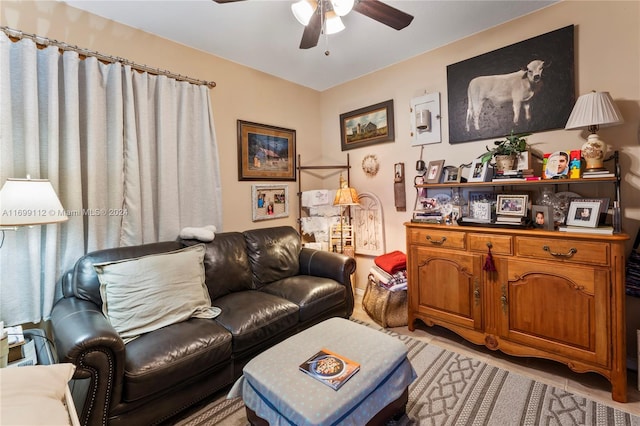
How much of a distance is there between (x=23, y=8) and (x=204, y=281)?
6.93 feet

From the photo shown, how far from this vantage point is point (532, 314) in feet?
6.62

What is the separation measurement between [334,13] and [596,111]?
5.73ft

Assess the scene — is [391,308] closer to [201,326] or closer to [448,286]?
[448,286]

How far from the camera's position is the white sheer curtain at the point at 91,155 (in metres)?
1.81

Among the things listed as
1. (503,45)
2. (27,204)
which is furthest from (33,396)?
(503,45)

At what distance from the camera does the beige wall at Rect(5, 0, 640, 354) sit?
196cm

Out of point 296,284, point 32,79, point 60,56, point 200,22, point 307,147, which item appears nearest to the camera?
point 32,79

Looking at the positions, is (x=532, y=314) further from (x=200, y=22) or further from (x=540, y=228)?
(x=200, y=22)

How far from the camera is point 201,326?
1831 mm

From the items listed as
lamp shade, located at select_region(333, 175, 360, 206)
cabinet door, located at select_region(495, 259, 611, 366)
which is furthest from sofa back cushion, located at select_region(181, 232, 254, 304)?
cabinet door, located at select_region(495, 259, 611, 366)

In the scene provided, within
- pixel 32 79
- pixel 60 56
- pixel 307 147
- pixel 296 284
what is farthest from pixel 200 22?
pixel 296 284

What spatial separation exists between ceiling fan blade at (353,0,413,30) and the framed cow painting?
114 centimetres

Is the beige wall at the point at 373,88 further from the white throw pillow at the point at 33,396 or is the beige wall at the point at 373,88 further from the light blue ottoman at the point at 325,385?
the white throw pillow at the point at 33,396

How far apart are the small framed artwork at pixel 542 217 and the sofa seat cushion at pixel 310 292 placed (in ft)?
5.14
